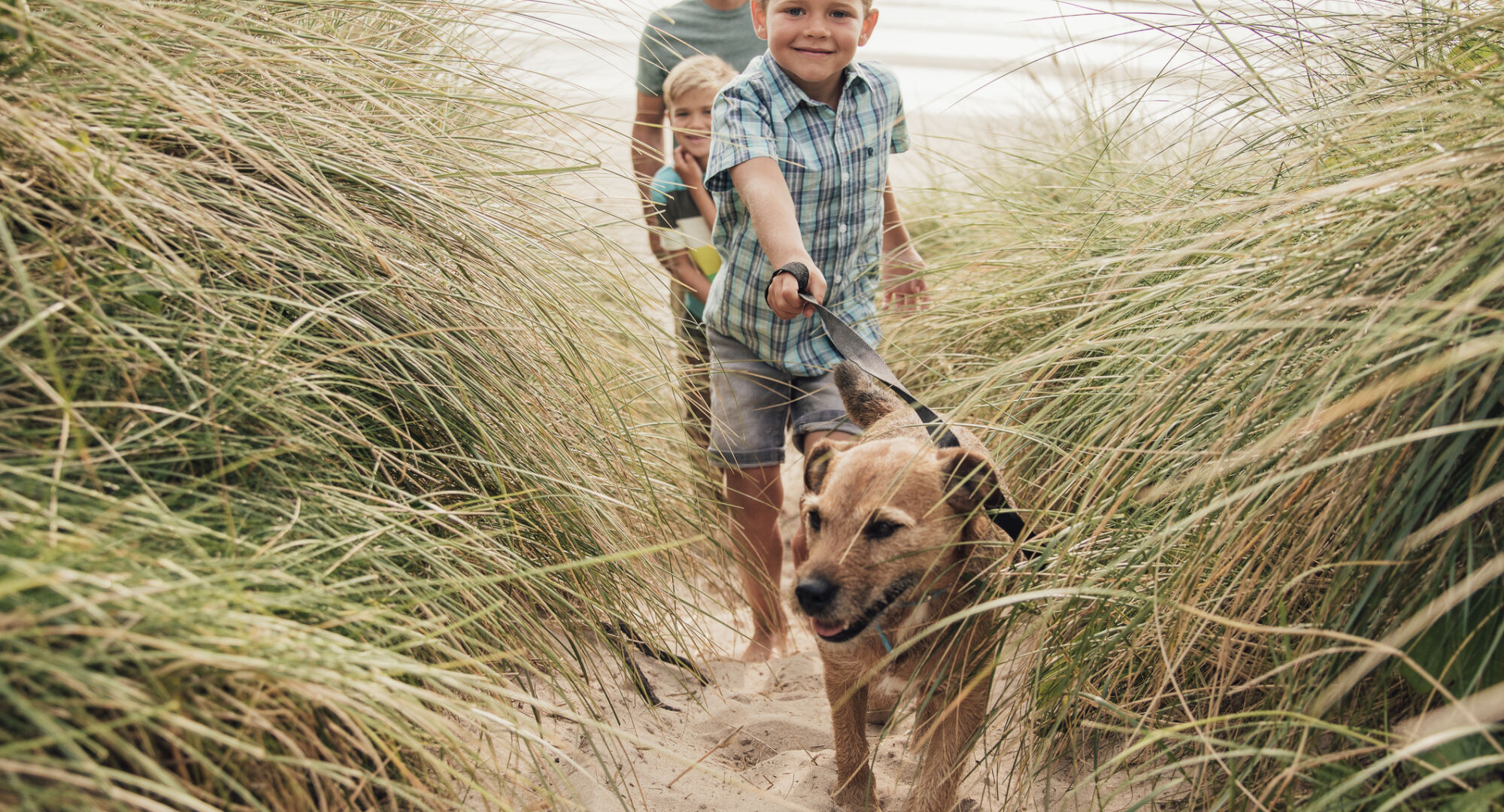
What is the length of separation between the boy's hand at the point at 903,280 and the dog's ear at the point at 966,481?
5.24ft

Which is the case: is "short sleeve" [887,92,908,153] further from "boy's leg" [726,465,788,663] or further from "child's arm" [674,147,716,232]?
"boy's leg" [726,465,788,663]

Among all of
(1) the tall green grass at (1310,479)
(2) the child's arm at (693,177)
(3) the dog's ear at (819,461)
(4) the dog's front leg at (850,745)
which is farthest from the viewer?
(2) the child's arm at (693,177)

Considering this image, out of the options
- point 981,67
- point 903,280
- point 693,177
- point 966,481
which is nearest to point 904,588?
point 966,481

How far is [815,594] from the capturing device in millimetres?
2436

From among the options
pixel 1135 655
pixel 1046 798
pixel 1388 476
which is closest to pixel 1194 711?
pixel 1135 655

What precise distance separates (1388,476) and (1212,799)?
2.56ft

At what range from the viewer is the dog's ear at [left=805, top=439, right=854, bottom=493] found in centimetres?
294

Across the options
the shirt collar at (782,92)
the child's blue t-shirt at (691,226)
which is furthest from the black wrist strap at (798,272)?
the child's blue t-shirt at (691,226)

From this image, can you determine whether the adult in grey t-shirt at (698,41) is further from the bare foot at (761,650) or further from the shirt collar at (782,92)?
the bare foot at (761,650)

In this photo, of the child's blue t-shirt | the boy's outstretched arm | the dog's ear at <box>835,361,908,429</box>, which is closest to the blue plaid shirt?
the boy's outstretched arm

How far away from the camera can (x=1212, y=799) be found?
2074mm

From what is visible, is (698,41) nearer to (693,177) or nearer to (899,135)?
(693,177)

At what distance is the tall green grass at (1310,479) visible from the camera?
1.68 m

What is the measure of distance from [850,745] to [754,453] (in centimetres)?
129
